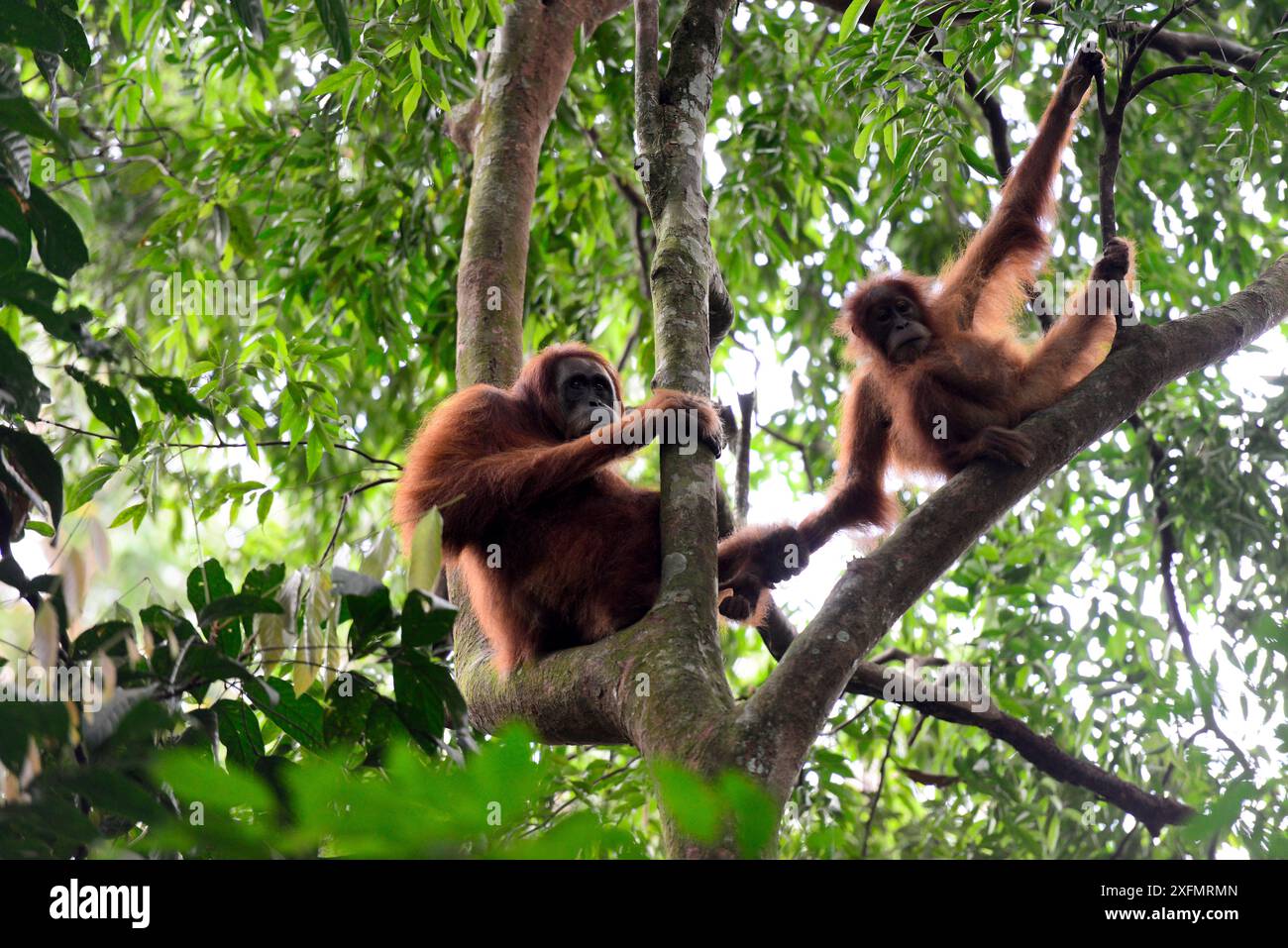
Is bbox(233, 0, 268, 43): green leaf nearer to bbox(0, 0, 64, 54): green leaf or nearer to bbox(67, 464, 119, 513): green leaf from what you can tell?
bbox(0, 0, 64, 54): green leaf

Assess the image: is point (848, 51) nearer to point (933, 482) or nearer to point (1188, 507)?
point (933, 482)

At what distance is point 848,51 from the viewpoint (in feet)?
12.8

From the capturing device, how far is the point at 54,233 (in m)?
2.07

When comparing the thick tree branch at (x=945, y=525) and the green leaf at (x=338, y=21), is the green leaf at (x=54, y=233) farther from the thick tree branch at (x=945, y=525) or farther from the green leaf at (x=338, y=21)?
the thick tree branch at (x=945, y=525)

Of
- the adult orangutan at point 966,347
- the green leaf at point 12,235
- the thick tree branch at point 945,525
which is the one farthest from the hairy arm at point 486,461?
the green leaf at point 12,235

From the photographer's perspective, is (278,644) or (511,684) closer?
(278,644)

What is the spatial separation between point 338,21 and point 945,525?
1.90m

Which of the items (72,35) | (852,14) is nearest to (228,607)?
(72,35)

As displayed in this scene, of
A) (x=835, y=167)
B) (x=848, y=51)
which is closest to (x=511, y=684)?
(x=848, y=51)

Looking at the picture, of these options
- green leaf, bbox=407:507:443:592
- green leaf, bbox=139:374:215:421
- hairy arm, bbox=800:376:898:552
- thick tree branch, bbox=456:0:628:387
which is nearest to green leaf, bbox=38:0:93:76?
green leaf, bbox=139:374:215:421

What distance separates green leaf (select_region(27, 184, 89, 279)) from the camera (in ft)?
6.70

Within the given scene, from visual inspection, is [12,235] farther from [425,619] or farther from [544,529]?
[544,529]

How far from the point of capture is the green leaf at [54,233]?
2043 mm

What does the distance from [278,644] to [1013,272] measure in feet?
13.1
